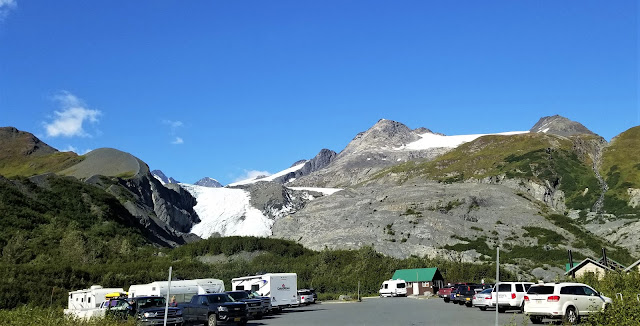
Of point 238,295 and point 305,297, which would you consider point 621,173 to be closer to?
point 305,297

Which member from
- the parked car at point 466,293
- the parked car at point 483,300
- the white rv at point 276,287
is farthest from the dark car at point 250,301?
the parked car at point 466,293

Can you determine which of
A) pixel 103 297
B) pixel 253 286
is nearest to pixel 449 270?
pixel 253 286

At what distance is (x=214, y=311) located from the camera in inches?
1158

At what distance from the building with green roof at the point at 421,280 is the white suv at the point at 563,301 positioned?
55.6m

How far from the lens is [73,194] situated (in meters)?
98.2

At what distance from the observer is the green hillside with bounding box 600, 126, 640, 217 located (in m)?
139

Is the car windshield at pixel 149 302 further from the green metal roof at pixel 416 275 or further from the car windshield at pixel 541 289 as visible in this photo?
the green metal roof at pixel 416 275

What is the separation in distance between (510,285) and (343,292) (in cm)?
4320

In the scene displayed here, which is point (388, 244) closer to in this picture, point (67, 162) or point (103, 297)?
point (103, 297)

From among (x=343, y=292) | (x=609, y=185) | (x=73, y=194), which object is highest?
(x=609, y=185)

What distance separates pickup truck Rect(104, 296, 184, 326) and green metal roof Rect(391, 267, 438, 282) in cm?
5620

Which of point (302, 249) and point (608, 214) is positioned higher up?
point (608, 214)

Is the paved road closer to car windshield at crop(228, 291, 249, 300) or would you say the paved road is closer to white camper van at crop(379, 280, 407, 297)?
car windshield at crop(228, 291, 249, 300)

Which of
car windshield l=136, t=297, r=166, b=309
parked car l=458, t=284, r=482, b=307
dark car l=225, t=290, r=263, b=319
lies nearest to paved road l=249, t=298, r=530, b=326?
dark car l=225, t=290, r=263, b=319
